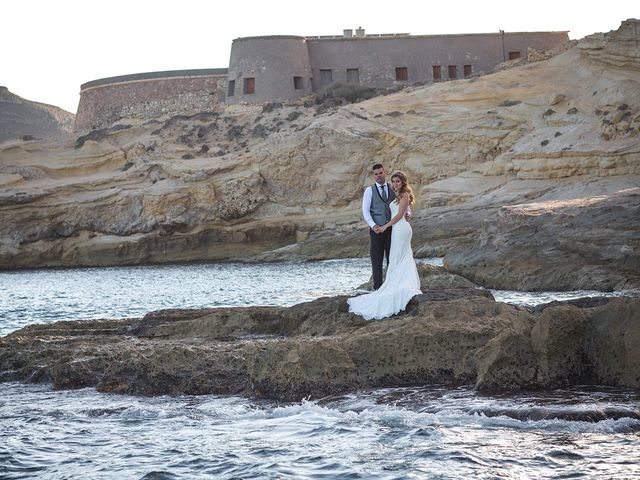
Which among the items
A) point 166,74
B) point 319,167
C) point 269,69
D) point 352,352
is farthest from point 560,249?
point 166,74

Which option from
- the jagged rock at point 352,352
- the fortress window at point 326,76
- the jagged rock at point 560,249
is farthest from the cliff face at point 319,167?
the jagged rock at point 352,352

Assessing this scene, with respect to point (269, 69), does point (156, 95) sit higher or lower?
lower

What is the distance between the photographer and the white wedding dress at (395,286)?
11.8 metres

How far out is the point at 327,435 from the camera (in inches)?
330

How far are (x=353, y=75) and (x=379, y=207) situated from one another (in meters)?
40.0

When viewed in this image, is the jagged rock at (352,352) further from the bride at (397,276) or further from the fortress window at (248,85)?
the fortress window at (248,85)

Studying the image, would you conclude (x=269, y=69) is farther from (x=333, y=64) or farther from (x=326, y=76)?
(x=333, y=64)

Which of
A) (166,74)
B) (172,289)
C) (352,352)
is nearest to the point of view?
(352,352)

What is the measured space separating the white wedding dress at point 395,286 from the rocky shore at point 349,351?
180 mm

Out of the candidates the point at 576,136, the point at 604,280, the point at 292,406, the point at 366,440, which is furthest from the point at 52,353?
the point at 576,136

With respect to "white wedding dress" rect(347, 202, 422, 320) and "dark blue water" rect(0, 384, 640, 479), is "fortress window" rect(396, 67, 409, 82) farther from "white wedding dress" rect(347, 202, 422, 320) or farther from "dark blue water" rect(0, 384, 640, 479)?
"dark blue water" rect(0, 384, 640, 479)

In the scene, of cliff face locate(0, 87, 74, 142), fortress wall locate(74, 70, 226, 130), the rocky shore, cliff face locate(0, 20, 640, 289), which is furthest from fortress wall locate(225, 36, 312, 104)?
the rocky shore

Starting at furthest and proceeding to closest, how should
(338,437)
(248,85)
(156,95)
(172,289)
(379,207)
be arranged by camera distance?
(156,95)
(248,85)
(172,289)
(379,207)
(338,437)

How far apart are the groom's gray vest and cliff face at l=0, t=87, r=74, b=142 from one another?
5969 cm
